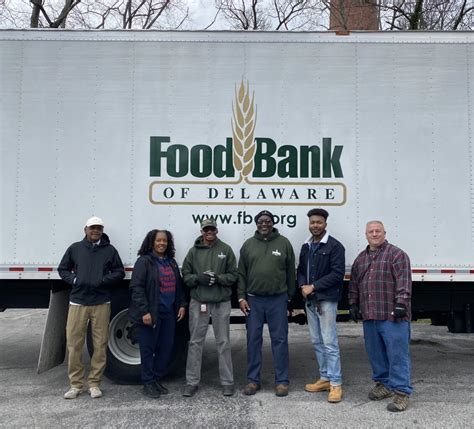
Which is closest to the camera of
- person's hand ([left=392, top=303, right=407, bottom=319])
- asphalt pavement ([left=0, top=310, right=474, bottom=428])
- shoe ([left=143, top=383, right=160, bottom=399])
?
asphalt pavement ([left=0, top=310, right=474, bottom=428])

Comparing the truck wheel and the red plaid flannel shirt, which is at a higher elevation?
the red plaid flannel shirt

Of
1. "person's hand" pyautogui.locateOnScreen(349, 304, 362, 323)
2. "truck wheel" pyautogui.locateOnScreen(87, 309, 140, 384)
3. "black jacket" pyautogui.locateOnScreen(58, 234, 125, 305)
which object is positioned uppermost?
"black jacket" pyautogui.locateOnScreen(58, 234, 125, 305)

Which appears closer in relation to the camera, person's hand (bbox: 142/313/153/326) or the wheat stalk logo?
person's hand (bbox: 142/313/153/326)

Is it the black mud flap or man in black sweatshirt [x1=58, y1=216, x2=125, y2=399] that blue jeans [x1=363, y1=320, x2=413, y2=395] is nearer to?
man in black sweatshirt [x1=58, y1=216, x2=125, y2=399]

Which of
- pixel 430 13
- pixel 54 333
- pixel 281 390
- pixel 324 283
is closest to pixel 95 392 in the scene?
pixel 54 333

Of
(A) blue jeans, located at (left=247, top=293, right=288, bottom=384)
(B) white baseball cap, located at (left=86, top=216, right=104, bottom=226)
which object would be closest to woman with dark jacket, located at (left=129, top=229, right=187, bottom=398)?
(B) white baseball cap, located at (left=86, top=216, right=104, bottom=226)

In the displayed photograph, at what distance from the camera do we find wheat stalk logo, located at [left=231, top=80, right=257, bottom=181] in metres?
5.01

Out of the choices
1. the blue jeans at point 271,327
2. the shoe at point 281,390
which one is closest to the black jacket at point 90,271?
the blue jeans at point 271,327

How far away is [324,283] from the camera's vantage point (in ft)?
15.1

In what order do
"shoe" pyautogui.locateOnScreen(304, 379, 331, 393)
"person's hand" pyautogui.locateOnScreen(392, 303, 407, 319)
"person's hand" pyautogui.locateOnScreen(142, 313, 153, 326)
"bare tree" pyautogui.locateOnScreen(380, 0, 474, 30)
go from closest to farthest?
"person's hand" pyautogui.locateOnScreen(392, 303, 407, 319), "person's hand" pyautogui.locateOnScreen(142, 313, 153, 326), "shoe" pyautogui.locateOnScreen(304, 379, 331, 393), "bare tree" pyautogui.locateOnScreen(380, 0, 474, 30)

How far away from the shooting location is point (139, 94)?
507 centimetres

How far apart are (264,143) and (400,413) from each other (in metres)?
2.95

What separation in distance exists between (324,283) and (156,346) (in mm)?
1831

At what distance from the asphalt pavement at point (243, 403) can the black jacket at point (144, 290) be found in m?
0.88
